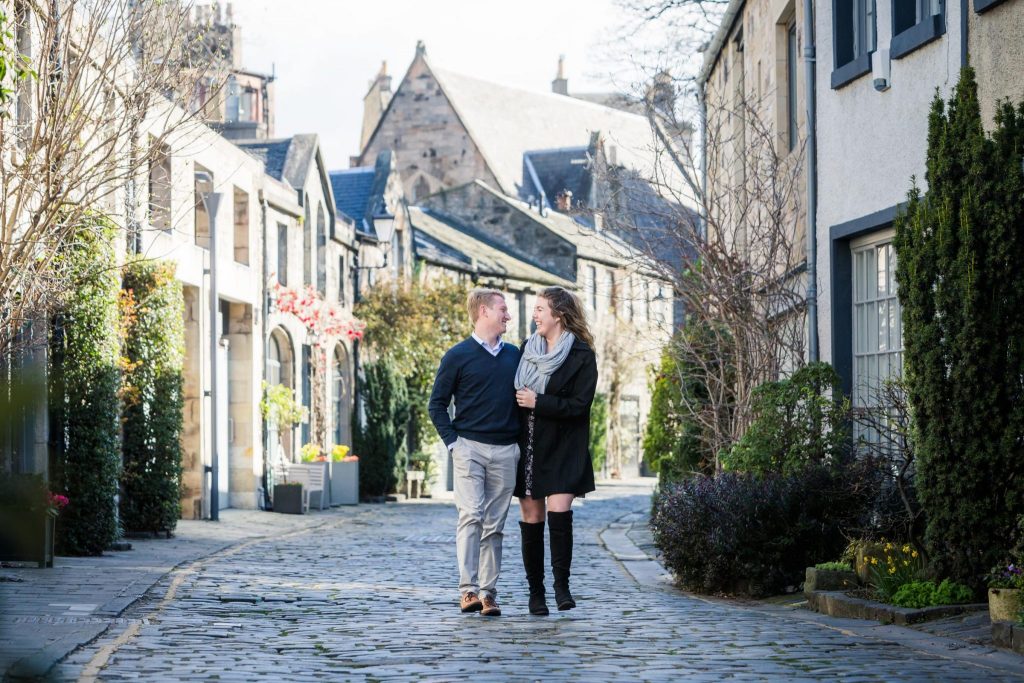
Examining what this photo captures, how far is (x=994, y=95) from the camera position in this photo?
9.03 metres

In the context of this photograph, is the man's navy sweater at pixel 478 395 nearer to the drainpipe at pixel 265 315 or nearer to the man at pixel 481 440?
the man at pixel 481 440

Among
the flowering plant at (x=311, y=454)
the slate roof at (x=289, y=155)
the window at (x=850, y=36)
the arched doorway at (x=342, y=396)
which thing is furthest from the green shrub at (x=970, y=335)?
the arched doorway at (x=342, y=396)

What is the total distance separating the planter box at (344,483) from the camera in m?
28.4

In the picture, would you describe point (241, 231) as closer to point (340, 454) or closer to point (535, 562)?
point (340, 454)

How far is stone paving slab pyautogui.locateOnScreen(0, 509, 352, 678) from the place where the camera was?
253 cm

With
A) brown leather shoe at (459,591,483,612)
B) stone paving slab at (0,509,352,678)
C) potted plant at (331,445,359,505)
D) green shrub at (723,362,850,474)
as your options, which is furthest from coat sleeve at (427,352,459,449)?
potted plant at (331,445,359,505)

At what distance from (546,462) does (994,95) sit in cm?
377

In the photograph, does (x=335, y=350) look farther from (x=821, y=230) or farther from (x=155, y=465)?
(x=821, y=230)

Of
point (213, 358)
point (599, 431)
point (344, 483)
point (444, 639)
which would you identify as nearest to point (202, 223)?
point (213, 358)

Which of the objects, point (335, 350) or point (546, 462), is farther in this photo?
point (335, 350)

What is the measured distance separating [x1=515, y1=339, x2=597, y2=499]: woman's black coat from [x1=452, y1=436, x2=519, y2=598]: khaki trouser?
0.14 metres

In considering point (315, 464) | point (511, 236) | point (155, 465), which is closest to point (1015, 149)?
point (155, 465)

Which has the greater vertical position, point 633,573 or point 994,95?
point 994,95

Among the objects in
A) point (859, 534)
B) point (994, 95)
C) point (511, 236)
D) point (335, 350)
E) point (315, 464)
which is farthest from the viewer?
point (511, 236)
